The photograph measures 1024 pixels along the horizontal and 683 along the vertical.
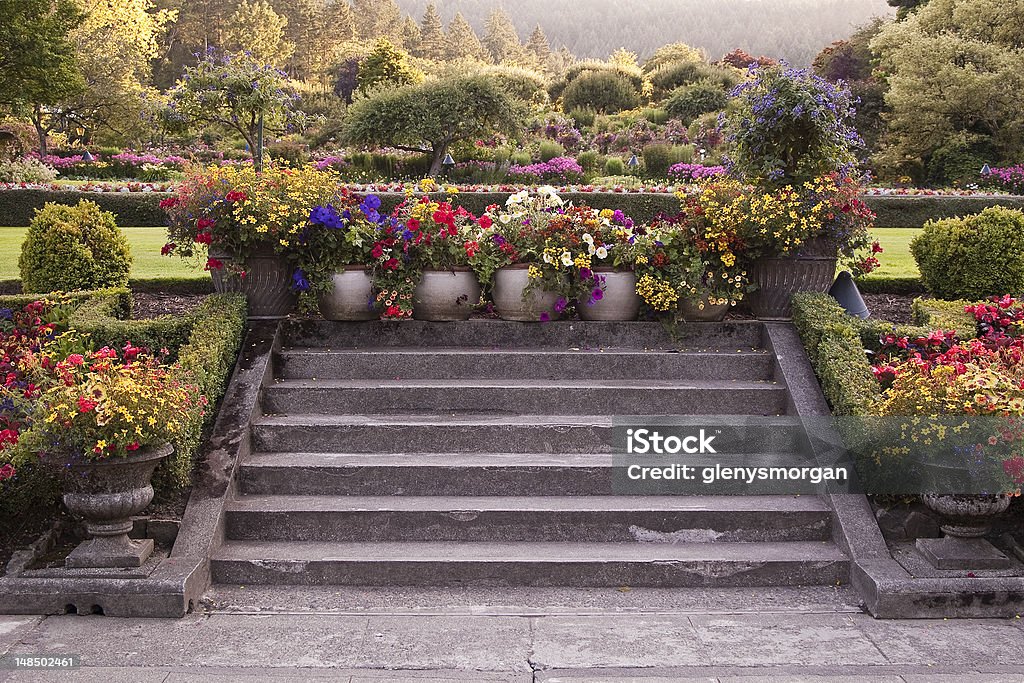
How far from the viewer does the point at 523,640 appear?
12.5 feet

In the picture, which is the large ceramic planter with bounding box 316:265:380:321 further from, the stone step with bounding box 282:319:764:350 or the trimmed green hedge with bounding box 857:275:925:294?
the trimmed green hedge with bounding box 857:275:925:294

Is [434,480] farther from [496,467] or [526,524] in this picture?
[526,524]

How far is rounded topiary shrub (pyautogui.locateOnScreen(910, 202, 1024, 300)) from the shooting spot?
7055mm

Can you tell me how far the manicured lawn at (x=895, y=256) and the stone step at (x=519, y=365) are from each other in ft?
10.2

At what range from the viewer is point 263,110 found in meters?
18.8

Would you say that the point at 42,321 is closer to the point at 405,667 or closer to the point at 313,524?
the point at 313,524

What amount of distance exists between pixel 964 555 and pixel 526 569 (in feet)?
6.44

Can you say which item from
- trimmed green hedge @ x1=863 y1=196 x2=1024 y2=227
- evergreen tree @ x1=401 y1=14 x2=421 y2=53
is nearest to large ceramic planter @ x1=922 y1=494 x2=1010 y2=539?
trimmed green hedge @ x1=863 y1=196 x2=1024 y2=227

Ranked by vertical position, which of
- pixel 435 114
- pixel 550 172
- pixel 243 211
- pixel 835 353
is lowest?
pixel 550 172

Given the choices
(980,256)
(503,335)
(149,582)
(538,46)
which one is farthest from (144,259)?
(538,46)

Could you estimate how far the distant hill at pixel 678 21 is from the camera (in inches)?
3937

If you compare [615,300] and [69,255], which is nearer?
[615,300]

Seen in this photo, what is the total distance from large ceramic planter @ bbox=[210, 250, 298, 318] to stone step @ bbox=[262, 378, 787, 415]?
0.89 meters

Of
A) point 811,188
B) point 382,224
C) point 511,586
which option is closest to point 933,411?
point 511,586
